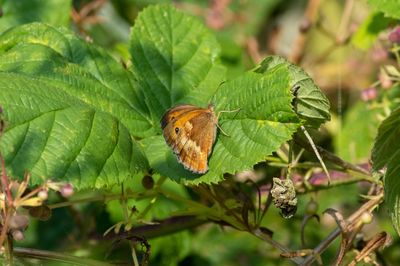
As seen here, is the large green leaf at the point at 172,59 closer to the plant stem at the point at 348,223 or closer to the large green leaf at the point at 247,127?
the large green leaf at the point at 247,127

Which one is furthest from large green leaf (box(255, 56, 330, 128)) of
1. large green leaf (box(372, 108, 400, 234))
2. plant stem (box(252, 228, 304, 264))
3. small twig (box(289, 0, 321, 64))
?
small twig (box(289, 0, 321, 64))

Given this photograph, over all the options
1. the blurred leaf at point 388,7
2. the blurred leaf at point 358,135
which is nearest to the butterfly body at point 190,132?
the blurred leaf at point 388,7

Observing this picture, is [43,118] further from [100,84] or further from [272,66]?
[272,66]

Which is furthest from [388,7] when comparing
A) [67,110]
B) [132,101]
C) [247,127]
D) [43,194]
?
[43,194]

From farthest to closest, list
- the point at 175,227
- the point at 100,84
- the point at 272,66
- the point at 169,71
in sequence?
the point at 175,227 < the point at 169,71 < the point at 100,84 < the point at 272,66

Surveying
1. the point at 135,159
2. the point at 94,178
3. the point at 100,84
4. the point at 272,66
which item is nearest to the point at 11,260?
the point at 94,178

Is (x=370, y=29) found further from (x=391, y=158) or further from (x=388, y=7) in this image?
(x=391, y=158)
